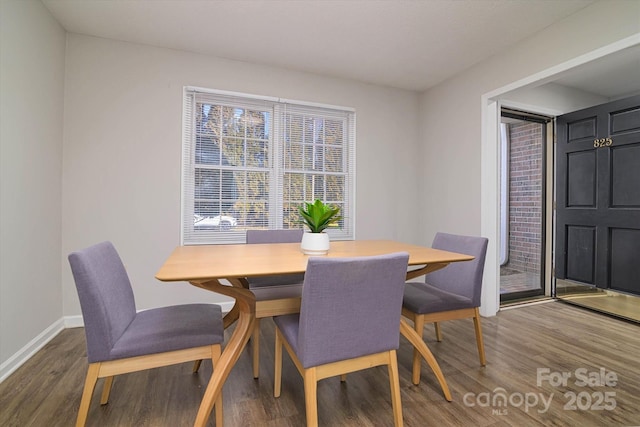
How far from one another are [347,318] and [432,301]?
0.86m

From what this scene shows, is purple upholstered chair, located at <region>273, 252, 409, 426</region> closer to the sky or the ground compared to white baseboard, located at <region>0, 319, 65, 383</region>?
closer to the sky

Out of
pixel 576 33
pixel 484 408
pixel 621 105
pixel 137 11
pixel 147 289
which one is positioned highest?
pixel 137 11

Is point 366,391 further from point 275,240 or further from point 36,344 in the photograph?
point 36,344

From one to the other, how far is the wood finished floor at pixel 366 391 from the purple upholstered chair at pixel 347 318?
399mm

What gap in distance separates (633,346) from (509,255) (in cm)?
206

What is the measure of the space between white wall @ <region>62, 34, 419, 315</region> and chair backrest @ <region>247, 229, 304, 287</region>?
0.96m

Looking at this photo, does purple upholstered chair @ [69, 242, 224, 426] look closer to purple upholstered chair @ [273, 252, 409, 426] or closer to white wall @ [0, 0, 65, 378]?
purple upholstered chair @ [273, 252, 409, 426]

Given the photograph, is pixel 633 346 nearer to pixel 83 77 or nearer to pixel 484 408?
pixel 484 408

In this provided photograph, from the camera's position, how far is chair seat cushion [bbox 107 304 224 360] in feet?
4.09

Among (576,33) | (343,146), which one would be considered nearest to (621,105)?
(576,33)

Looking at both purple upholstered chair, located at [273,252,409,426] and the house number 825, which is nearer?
purple upholstered chair, located at [273,252,409,426]

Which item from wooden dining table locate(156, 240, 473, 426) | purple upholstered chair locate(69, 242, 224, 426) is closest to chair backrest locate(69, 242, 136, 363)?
purple upholstered chair locate(69, 242, 224, 426)

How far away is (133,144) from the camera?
271cm

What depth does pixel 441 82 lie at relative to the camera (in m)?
3.48
